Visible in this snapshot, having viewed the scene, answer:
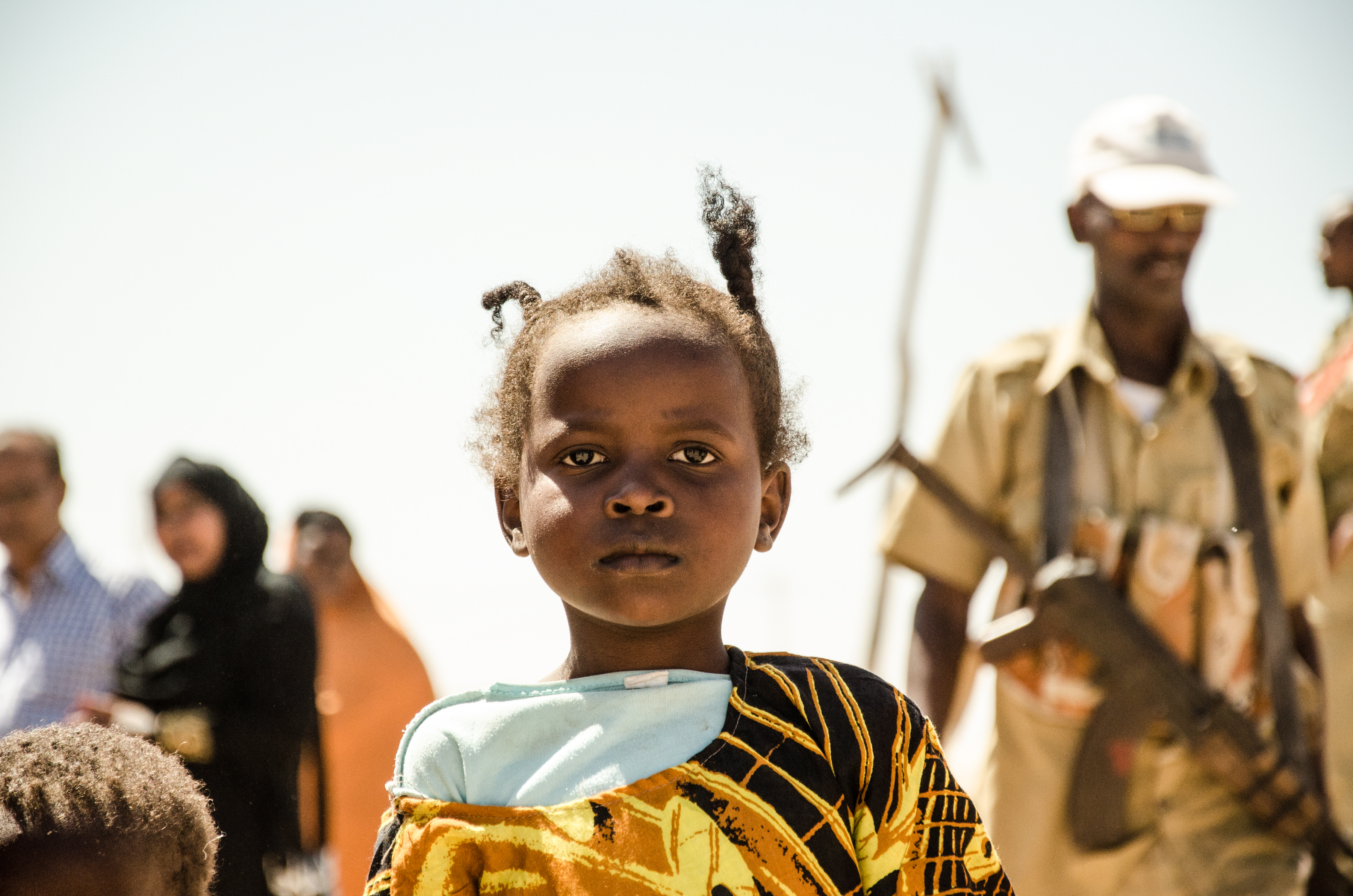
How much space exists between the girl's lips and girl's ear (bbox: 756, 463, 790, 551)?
29cm

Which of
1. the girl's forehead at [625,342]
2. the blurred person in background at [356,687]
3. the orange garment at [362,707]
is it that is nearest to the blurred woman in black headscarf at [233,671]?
the blurred person in background at [356,687]

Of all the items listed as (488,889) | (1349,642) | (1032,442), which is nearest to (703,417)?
(488,889)

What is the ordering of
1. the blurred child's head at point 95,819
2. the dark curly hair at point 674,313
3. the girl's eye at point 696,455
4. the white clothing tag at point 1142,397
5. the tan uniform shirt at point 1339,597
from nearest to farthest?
the blurred child's head at point 95,819
the girl's eye at point 696,455
the dark curly hair at point 674,313
the white clothing tag at point 1142,397
the tan uniform shirt at point 1339,597

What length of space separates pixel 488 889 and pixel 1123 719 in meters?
2.17

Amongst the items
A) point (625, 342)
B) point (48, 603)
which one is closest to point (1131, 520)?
point (625, 342)

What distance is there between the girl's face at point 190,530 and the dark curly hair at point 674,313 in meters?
3.02

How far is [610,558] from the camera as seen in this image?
1795 mm

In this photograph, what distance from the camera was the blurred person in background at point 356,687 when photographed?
680cm

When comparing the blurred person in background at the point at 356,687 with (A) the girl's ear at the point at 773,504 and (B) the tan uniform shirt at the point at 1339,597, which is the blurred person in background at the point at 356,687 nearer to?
(B) the tan uniform shirt at the point at 1339,597

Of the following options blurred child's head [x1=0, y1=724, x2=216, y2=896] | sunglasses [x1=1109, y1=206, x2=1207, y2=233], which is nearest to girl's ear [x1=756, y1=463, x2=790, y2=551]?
blurred child's head [x1=0, y1=724, x2=216, y2=896]

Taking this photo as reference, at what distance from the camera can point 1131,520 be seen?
11.4ft

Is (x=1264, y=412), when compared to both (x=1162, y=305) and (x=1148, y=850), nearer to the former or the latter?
(x=1162, y=305)

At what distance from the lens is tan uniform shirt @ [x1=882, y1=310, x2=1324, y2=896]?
3449 millimetres

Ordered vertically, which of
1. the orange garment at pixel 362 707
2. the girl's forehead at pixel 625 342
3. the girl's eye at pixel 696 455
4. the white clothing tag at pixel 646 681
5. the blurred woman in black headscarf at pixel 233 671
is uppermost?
the girl's forehead at pixel 625 342
